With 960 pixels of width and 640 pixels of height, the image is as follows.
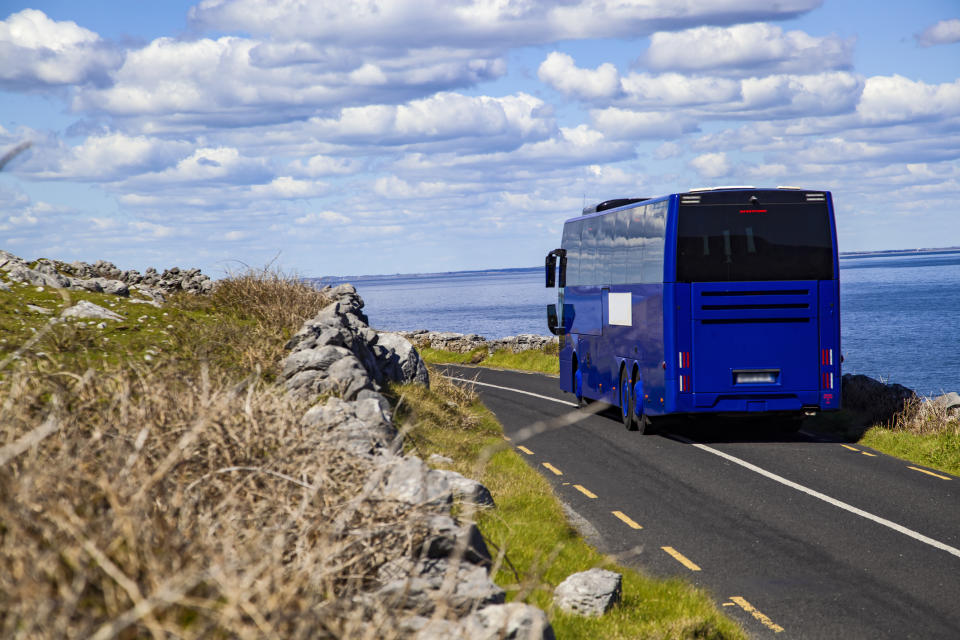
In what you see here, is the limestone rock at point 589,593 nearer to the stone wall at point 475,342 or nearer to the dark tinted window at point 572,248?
the dark tinted window at point 572,248

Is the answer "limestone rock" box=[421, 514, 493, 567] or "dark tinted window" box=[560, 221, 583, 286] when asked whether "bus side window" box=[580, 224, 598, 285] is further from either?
"limestone rock" box=[421, 514, 493, 567]

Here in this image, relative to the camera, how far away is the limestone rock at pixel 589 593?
766cm

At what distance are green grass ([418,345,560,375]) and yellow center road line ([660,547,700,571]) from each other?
87.4 ft

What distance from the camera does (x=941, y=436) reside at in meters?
16.3

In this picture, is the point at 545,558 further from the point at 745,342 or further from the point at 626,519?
the point at 745,342

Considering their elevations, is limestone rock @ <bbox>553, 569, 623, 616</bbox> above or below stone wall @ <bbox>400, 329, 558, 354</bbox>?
above

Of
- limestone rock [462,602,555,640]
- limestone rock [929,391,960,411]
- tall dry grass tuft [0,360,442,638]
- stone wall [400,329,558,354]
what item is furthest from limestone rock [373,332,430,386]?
stone wall [400,329,558,354]

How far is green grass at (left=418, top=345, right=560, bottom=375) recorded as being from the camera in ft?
128

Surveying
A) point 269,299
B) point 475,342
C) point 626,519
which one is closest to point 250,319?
point 269,299

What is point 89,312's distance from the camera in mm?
13922

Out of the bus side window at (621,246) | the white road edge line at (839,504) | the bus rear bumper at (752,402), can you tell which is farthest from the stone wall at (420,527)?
the bus side window at (621,246)

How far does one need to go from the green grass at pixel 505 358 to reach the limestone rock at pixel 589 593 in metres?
29.0

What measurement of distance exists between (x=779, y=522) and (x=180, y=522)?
28.0 feet

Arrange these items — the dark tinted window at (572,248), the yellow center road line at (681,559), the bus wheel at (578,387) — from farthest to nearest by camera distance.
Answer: the bus wheel at (578,387) < the dark tinted window at (572,248) < the yellow center road line at (681,559)
